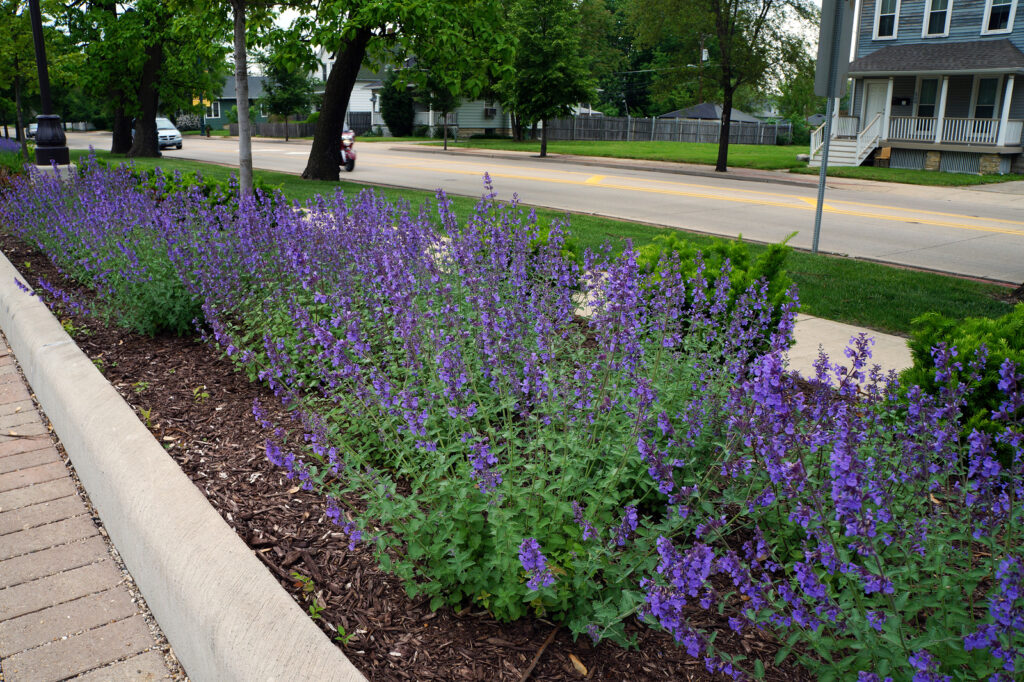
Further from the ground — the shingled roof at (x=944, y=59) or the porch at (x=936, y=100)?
the shingled roof at (x=944, y=59)

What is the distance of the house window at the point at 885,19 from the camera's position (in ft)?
102

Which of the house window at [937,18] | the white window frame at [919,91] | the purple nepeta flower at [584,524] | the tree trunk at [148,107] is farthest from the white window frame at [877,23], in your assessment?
the purple nepeta flower at [584,524]

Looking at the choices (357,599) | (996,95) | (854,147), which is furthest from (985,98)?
(357,599)

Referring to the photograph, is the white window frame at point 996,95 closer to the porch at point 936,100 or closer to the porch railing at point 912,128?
the porch at point 936,100

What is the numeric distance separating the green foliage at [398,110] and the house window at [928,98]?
32400 millimetres

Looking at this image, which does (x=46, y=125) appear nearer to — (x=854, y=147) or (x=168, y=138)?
(x=168, y=138)

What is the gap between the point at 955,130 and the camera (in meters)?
28.6

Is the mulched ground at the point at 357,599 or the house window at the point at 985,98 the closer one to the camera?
the mulched ground at the point at 357,599

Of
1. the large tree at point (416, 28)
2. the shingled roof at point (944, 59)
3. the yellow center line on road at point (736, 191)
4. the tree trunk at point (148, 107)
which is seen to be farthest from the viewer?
the tree trunk at point (148, 107)

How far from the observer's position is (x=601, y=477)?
303cm

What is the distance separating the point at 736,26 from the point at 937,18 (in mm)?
10942

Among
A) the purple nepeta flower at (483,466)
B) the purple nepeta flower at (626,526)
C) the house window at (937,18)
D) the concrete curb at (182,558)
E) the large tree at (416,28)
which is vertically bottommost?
the concrete curb at (182,558)

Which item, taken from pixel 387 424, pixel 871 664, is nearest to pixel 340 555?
pixel 387 424

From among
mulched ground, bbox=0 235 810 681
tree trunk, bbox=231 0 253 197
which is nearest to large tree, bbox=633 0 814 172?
tree trunk, bbox=231 0 253 197
